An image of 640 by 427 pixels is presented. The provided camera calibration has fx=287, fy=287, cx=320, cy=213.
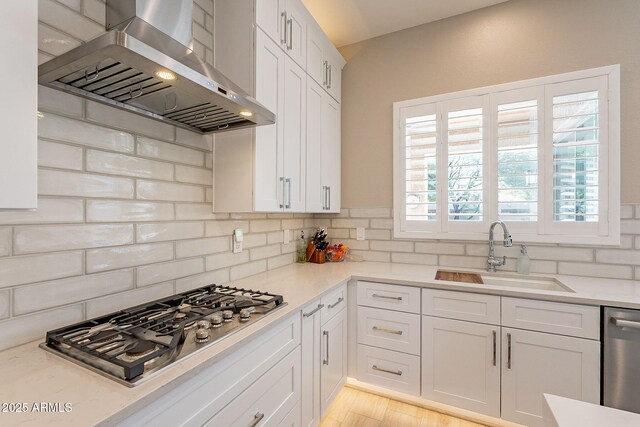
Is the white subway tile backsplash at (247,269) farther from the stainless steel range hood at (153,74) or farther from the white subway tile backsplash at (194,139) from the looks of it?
the stainless steel range hood at (153,74)

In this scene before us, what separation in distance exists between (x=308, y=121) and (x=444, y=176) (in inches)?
46.5

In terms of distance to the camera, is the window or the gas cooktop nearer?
the gas cooktop

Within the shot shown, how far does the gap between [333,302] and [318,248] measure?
0.75 m

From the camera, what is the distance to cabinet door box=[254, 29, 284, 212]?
157cm

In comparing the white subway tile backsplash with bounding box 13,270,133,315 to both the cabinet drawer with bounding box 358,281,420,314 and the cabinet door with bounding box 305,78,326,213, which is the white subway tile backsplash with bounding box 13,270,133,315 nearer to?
the cabinet door with bounding box 305,78,326,213

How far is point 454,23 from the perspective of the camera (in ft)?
7.72

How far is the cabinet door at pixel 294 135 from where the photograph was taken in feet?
6.06

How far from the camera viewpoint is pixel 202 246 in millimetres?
1625

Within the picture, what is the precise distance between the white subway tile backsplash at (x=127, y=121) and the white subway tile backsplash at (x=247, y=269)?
2.87 feet

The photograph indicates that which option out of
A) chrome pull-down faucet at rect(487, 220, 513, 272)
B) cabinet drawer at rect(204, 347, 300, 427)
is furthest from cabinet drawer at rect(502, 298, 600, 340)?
cabinet drawer at rect(204, 347, 300, 427)

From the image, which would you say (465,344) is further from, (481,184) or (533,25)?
(533,25)

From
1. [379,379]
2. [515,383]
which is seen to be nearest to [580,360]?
[515,383]

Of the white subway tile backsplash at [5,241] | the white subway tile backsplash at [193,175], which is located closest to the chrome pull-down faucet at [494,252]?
the white subway tile backsplash at [193,175]

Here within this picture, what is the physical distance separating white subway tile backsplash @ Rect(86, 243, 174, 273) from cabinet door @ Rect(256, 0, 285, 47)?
129 centimetres
